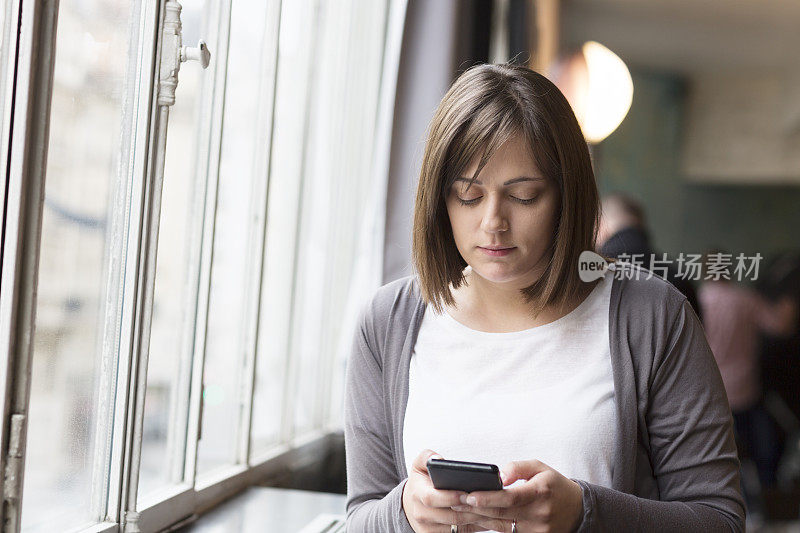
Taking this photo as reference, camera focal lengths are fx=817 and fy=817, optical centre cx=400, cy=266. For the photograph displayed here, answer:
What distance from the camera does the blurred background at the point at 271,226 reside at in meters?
1.25

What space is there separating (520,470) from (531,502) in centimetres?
4

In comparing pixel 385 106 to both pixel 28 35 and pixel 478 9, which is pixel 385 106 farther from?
pixel 28 35

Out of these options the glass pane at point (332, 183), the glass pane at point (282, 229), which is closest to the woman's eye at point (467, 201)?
the glass pane at point (282, 229)

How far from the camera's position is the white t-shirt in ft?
3.58

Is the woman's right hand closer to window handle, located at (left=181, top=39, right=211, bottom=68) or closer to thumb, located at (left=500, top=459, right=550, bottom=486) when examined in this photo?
thumb, located at (left=500, top=459, right=550, bottom=486)

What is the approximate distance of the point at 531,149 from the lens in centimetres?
109

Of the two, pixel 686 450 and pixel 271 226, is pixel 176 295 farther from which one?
pixel 686 450

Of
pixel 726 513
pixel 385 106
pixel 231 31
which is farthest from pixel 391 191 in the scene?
pixel 726 513

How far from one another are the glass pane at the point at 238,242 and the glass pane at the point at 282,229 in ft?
0.55

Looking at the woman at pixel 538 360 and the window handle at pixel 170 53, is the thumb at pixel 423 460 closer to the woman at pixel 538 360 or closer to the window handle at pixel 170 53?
the woman at pixel 538 360

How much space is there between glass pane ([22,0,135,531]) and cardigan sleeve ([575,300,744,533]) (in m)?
0.77

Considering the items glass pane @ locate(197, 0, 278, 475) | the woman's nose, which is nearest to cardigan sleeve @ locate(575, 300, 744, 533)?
the woman's nose

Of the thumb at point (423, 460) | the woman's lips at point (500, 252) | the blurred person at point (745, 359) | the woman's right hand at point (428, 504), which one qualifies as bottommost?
the blurred person at point (745, 359)

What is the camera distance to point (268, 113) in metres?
2.02
